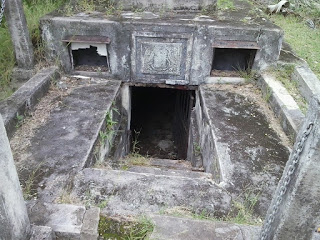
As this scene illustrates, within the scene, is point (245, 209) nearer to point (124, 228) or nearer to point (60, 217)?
point (124, 228)

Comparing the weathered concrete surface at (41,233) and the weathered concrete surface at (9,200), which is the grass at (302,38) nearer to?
the weathered concrete surface at (41,233)

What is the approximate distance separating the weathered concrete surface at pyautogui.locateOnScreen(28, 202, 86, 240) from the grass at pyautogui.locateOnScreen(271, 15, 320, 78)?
5553 millimetres

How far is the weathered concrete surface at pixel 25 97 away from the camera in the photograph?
4047 mm

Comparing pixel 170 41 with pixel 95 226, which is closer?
pixel 95 226

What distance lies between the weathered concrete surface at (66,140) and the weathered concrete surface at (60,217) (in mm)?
367

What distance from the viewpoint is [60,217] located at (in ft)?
8.54

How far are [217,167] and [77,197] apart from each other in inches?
68.8

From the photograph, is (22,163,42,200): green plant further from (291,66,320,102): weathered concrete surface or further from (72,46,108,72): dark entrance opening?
(291,66,320,102): weathered concrete surface

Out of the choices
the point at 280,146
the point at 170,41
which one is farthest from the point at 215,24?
the point at 280,146

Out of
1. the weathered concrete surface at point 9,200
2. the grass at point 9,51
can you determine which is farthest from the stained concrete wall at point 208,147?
the grass at point 9,51

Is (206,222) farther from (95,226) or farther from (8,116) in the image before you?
(8,116)

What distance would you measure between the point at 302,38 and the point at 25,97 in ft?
23.2

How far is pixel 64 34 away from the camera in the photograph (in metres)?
5.38

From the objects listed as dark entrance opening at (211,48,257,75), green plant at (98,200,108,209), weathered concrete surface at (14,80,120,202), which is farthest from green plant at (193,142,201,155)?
green plant at (98,200,108,209)
